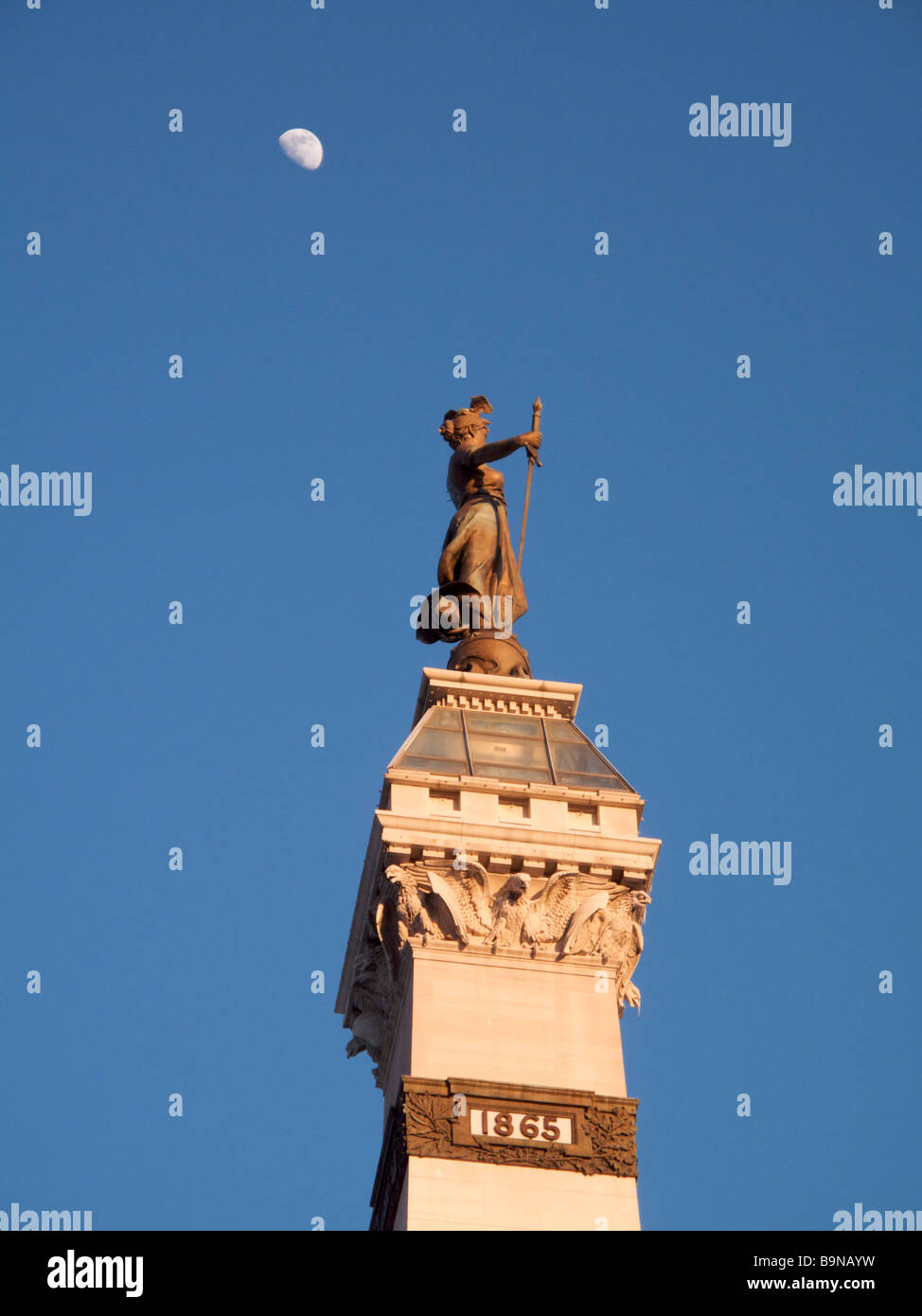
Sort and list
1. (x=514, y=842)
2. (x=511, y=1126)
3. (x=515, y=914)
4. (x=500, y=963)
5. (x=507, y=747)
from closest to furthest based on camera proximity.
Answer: (x=511, y=1126), (x=500, y=963), (x=515, y=914), (x=514, y=842), (x=507, y=747)

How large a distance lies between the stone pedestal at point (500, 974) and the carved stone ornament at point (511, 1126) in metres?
0.02

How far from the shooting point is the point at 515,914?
110 ft

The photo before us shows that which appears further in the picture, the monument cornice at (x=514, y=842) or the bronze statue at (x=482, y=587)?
the bronze statue at (x=482, y=587)

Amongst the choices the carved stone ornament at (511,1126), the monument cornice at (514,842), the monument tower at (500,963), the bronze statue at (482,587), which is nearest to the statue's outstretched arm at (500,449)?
the bronze statue at (482,587)

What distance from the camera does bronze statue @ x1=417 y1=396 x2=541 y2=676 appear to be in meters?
39.8

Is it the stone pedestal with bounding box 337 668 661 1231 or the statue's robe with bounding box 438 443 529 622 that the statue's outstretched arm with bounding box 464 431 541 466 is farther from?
the stone pedestal with bounding box 337 668 661 1231

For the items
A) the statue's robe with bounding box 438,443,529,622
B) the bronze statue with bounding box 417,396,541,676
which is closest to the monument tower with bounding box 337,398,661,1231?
the bronze statue with bounding box 417,396,541,676

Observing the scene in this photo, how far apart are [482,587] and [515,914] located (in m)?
8.56

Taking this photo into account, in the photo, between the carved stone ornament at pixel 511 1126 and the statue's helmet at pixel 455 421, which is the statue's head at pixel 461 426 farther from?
the carved stone ornament at pixel 511 1126

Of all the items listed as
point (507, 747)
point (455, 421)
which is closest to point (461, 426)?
point (455, 421)

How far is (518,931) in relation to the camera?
1312 inches

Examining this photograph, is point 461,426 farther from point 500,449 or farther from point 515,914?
point 515,914

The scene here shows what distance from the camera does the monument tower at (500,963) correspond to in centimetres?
3072
